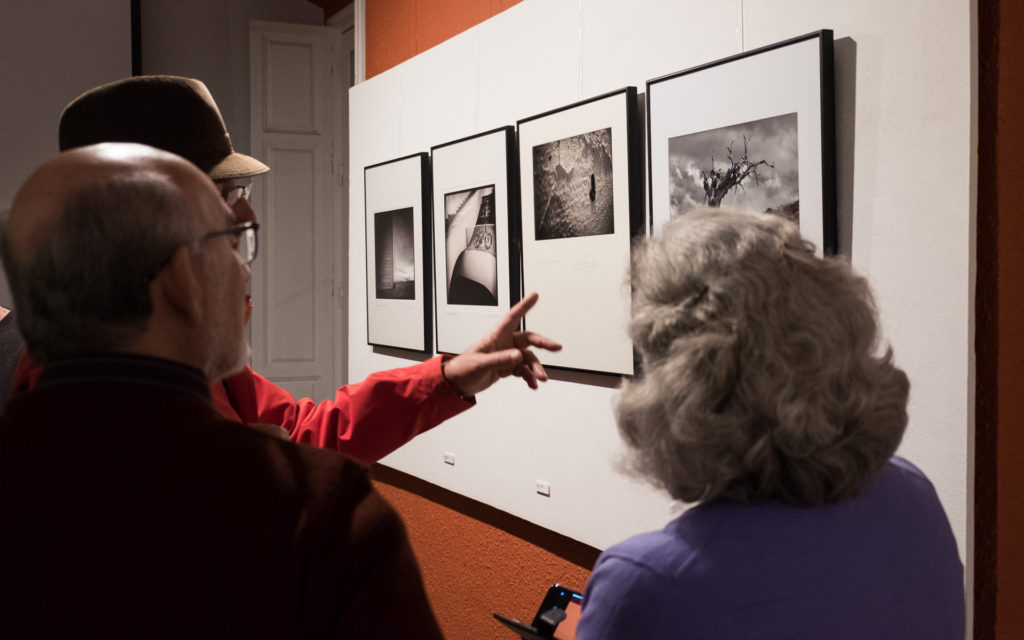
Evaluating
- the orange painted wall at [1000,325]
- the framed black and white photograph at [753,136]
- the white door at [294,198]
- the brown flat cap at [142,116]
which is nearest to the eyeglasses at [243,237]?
the brown flat cap at [142,116]

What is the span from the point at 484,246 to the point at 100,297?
2.87 metres

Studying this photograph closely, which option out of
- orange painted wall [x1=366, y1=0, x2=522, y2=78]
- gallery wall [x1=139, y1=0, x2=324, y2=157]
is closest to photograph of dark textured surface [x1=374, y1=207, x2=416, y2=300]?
orange painted wall [x1=366, y1=0, x2=522, y2=78]

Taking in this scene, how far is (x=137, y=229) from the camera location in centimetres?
90

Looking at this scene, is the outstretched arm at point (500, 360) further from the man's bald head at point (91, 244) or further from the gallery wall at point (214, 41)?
the gallery wall at point (214, 41)

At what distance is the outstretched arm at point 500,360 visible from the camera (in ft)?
7.01

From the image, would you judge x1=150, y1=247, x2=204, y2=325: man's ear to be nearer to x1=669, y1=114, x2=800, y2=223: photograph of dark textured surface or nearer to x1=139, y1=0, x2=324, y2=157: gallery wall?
x1=669, y1=114, x2=800, y2=223: photograph of dark textured surface

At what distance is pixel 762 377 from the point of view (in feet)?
3.86

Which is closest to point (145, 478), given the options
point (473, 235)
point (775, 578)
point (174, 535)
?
point (174, 535)

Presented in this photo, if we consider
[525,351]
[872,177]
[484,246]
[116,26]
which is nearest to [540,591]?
[484,246]

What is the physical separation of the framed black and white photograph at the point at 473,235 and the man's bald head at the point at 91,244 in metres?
2.66

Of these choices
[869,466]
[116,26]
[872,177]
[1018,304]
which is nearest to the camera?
[869,466]

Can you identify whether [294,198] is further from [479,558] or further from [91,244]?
[91,244]

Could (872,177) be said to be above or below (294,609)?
above

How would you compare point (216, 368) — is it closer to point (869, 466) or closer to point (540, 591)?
point (869, 466)
